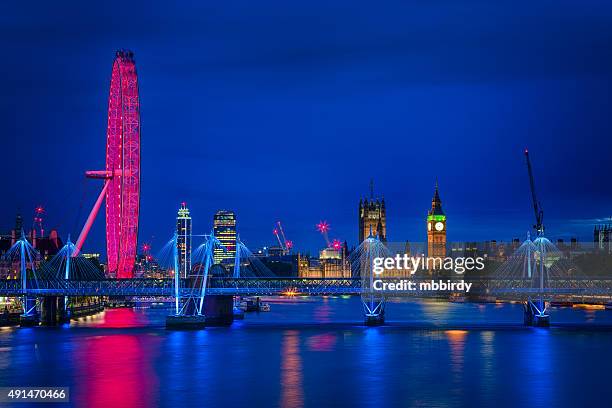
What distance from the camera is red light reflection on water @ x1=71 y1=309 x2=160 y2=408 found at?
50938mm

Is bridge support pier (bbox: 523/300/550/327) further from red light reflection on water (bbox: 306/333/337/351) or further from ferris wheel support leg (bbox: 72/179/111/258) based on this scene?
ferris wheel support leg (bbox: 72/179/111/258)

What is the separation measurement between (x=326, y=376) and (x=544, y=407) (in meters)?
13.4

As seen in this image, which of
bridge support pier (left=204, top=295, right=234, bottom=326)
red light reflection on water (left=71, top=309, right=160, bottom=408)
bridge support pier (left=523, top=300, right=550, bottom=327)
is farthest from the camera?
bridge support pier (left=204, top=295, right=234, bottom=326)

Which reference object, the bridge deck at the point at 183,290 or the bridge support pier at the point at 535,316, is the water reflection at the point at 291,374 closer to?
the bridge deck at the point at 183,290

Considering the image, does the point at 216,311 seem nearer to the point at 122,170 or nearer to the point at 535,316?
the point at 122,170

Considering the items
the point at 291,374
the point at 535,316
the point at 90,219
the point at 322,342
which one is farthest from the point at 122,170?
the point at 291,374

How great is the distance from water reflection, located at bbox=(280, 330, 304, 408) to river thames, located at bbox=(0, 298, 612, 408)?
0.06 meters

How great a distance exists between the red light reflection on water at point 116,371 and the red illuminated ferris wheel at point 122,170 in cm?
1183

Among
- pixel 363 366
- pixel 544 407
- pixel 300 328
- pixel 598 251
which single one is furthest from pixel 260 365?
pixel 598 251

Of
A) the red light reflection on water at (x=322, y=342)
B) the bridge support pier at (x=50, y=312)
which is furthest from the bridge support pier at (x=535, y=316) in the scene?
the bridge support pier at (x=50, y=312)

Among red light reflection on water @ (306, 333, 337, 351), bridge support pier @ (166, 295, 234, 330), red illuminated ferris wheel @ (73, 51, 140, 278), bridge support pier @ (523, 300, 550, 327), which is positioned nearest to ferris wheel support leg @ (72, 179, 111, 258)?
red illuminated ferris wheel @ (73, 51, 140, 278)

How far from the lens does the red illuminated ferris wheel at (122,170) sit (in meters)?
95.1

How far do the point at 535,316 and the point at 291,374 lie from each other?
44078 millimetres

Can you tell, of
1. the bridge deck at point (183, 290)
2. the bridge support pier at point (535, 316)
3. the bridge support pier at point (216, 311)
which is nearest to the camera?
the bridge deck at point (183, 290)
